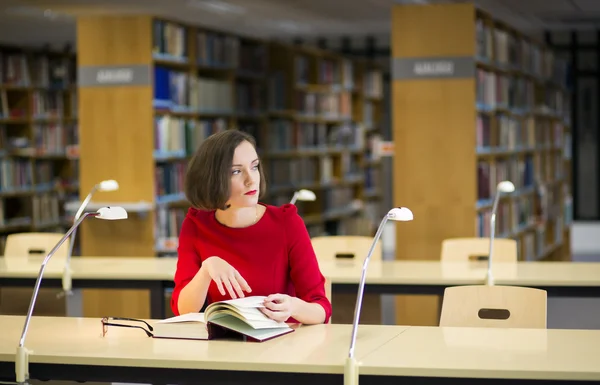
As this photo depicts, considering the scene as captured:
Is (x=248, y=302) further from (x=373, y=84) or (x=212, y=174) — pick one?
(x=373, y=84)

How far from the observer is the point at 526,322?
333 cm

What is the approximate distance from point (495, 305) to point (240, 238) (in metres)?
0.93

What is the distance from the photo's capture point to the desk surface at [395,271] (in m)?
4.60

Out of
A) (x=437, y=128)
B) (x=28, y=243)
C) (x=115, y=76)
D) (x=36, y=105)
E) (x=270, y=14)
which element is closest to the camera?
(x=28, y=243)

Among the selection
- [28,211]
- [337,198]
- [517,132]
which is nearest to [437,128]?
[517,132]

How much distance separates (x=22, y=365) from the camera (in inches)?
108

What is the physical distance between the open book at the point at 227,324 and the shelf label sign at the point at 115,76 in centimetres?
445

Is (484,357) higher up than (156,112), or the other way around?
(156,112)

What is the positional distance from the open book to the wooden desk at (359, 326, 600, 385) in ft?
1.14

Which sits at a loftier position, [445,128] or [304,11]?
[304,11]

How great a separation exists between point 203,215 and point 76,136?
875cm

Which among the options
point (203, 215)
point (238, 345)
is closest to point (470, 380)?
point (238, 345)

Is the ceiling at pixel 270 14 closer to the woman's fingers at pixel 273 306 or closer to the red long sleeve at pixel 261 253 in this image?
the red long sleeve at pixel 261 253

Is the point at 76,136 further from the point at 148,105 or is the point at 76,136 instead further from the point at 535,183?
the point at 535,183
